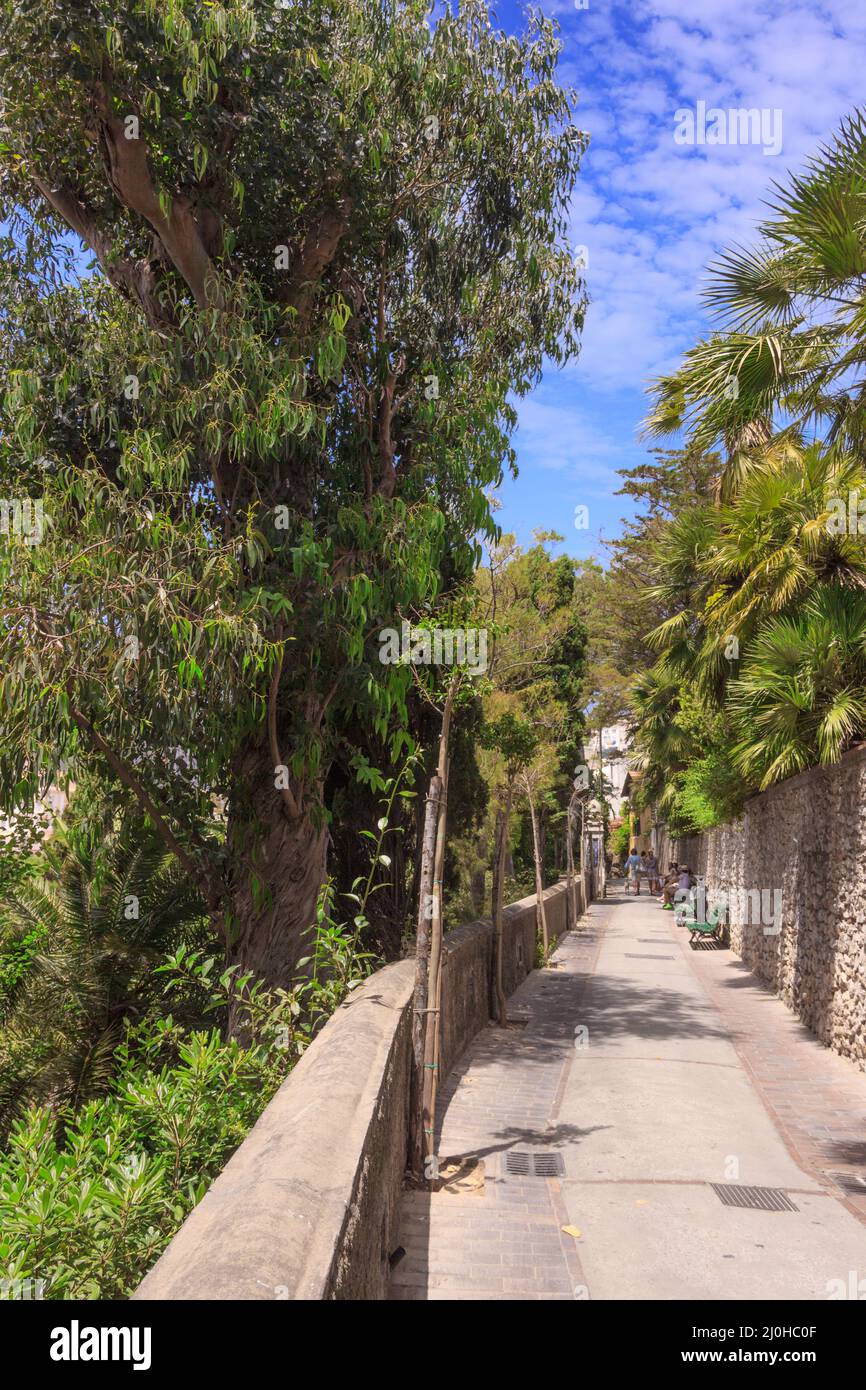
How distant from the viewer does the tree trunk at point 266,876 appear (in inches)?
352

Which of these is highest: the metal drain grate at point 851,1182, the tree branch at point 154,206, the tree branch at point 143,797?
the tree branch at point 154,206

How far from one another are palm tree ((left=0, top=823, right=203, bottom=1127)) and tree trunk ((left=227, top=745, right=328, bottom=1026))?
28.3 inches

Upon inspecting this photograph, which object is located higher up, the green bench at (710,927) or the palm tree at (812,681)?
the palm tree at (812,681)

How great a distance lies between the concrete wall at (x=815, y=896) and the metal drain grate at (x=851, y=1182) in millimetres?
3079

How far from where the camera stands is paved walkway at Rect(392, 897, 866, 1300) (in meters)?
4.93

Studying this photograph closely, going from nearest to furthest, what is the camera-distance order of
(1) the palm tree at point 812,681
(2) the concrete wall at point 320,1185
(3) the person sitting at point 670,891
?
(2) the concrete wall at point 320,1185, (1) the palm tree at point 812,681, (3) the person sitting at point 670,891

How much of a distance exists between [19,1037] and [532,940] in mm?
9204

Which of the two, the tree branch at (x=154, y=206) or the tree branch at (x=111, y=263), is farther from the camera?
the tree branch at (x=111, y=263)

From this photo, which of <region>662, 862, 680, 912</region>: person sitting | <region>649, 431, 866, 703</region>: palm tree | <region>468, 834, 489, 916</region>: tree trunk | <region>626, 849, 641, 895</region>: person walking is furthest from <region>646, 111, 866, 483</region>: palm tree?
<region>626, 849, 641, 895</region>: person walking

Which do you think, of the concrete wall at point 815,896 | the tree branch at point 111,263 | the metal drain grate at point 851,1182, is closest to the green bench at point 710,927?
the concrete wall at point 815,896

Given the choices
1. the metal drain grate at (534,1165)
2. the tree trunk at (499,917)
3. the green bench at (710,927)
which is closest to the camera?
the metal drain grate at (534,1165)

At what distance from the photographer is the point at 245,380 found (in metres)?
7.70

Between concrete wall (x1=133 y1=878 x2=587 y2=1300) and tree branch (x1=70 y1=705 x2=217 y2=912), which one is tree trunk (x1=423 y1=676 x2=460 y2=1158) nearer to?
concrete wall (x1=133 y1=878 x2=587 y2=1300)

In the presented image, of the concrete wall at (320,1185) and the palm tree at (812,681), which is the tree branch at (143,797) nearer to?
the concrete wall at (320,1185)
